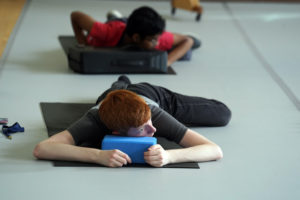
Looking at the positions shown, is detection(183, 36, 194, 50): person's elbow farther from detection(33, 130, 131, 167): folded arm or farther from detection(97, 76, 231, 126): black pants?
detection(33, 130, 131, 167): folded arm

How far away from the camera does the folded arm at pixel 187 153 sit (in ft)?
7.69

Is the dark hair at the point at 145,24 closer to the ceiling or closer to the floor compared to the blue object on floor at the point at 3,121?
closer to the ceiling

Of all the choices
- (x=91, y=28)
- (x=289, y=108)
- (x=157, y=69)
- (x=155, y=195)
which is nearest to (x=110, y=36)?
(x=91, y=28)

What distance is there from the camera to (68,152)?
2.35m

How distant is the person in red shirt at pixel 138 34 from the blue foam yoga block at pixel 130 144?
63.6 inches

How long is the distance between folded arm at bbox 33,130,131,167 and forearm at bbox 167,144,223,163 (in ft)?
0.66

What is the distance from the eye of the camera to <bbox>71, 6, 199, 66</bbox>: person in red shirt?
12.7 feet

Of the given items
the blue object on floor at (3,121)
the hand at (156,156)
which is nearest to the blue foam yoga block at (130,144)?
the hand at (156,156)

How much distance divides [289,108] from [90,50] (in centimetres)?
140

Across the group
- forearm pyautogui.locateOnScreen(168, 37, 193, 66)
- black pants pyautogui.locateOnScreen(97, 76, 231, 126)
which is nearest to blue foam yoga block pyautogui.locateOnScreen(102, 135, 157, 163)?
black pants pyautogui.locateOnScreen(97, 76, 231, 126)

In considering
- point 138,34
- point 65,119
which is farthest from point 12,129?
point 138,34

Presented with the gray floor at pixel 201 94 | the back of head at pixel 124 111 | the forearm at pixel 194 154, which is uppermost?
the back of head at pixel 124 111

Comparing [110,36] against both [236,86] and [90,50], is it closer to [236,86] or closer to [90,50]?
[90,50]

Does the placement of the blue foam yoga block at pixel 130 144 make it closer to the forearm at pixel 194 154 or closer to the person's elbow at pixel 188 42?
the forearm at pixel 194 154
